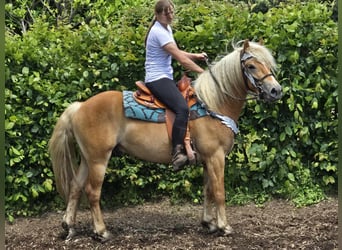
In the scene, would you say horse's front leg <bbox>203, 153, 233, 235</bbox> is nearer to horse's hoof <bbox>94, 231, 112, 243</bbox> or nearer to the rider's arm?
the rider's arm

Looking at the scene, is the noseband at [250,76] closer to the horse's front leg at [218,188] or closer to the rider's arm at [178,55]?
the rider's arm at [178,55]

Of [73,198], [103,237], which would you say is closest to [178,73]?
[73,198]

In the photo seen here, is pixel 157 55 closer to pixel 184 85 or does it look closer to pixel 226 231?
pixel 184 85

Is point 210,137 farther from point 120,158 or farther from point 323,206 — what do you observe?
point 323,206

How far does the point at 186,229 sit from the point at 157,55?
190 cm

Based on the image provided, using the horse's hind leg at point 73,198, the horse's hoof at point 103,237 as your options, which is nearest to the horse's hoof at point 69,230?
the horse's hind leg at point 73,198

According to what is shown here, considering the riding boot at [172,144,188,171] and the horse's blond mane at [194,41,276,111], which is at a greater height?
the horse's blond mane at [194,41,276,111]

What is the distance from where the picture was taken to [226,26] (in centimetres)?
604

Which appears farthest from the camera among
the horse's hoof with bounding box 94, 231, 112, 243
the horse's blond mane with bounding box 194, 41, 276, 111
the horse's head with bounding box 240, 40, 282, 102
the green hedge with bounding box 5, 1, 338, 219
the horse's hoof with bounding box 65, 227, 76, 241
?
the green hedge with bounding box 5, 1, 338, 219

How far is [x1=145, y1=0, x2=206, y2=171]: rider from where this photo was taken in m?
4.77

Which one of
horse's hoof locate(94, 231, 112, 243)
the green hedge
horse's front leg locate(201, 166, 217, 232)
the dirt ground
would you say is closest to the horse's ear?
the green hedge

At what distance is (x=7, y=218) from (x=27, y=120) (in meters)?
1.19

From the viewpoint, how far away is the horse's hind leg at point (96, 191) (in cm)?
501

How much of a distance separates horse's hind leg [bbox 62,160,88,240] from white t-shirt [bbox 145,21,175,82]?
1.20 meters
